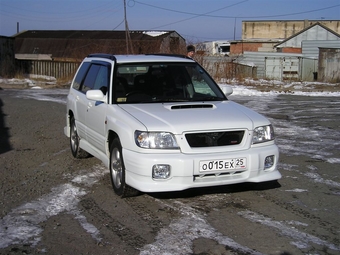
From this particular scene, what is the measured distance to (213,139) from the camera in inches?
223

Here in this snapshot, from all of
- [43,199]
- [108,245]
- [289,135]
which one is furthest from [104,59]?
[289,135]

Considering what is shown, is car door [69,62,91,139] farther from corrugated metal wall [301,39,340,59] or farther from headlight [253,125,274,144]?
corrugated metal wall [301,39,340,59]

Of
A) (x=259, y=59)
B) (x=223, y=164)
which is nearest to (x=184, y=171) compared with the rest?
(x=223, y=164)

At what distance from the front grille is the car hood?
7cm

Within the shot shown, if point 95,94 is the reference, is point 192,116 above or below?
below

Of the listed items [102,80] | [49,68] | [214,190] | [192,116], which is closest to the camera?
[192,116]

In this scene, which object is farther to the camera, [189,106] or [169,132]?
[189,106]

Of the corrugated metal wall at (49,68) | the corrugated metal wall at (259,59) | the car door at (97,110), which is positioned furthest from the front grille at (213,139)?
the corrugated metal wall at (259,59)

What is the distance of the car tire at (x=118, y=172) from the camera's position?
234 inches

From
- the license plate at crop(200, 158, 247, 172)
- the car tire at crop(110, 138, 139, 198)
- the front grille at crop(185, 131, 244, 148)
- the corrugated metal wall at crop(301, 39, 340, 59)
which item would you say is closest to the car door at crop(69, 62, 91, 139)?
the car tire at crop(110, 138, 139, 198)

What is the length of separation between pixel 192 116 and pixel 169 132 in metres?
0.46

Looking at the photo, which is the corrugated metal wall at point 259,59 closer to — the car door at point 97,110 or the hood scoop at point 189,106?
the car door at point 97,110

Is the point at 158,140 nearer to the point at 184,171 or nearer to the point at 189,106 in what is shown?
the point at 184,171

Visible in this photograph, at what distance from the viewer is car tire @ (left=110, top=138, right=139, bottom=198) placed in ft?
19.5
